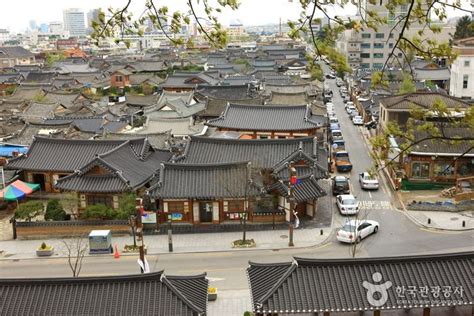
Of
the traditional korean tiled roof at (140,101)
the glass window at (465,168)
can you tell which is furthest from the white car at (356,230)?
the traditional korean tiled roof at (140,101)

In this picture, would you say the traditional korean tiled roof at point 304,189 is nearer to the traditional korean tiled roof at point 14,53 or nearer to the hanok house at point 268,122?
the hanok house at point 268,122

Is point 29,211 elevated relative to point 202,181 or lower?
lower

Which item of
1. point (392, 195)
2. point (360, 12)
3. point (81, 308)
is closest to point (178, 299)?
point (81, 308)

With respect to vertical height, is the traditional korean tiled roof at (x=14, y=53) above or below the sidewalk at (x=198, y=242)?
above

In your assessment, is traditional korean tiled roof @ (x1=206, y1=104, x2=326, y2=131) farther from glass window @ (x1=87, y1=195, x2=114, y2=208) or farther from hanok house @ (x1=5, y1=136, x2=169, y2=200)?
glass window @ (x1=87, y1=195, x2=114, y2=208)

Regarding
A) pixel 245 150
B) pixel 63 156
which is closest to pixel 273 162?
pixel 245 150

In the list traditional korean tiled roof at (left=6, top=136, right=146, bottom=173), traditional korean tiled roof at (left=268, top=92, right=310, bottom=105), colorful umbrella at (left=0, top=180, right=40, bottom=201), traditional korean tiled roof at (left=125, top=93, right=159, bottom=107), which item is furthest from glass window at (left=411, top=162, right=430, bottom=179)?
traditional korean tiled roof at (left=125, top=93, right=159, bottom=107)

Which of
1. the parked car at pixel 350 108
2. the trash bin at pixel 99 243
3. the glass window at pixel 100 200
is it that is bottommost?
the trash bin at pixel 99 243

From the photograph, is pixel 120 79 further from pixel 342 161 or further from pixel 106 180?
pixel 106 180
